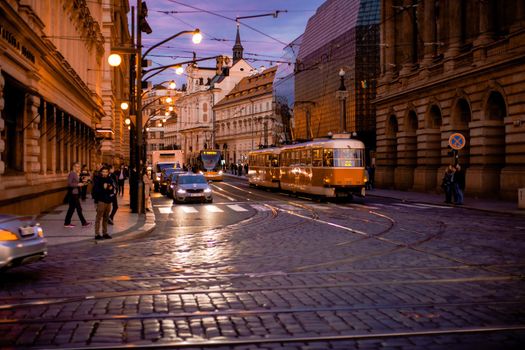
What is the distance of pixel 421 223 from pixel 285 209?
26.2 ft

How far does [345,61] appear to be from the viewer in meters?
70.7

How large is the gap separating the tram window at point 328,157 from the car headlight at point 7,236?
23.5m

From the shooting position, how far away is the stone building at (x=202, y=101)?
152m

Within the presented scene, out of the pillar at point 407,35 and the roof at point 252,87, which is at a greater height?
the roof at point 252,87

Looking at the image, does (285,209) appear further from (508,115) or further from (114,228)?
(508,115)

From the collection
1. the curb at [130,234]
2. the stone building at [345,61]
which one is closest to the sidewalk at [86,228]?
the curb at [130,234]

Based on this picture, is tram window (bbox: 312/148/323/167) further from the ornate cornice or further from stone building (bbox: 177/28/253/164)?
stone building (bbox: 177/28/253/164)

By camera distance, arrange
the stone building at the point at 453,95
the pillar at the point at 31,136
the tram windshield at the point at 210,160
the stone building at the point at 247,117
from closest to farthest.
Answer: the pillar at the point at 31,136, the stone building at the point at 453,95, the tram windshield at the point at 210,160, the stone building at the point at 247,117

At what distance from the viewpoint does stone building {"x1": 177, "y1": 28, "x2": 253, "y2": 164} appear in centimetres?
Answer: 15212

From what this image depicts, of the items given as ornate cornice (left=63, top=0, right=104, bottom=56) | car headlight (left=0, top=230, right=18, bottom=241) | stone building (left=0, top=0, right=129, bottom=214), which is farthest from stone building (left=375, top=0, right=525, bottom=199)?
car headlight (left=0, top=230, right=18, bottom=241)

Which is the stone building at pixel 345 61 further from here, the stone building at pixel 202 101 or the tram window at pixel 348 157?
the stone building at pixel 202 101

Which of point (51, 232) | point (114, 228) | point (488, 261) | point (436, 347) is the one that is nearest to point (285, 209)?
point (114, 228)

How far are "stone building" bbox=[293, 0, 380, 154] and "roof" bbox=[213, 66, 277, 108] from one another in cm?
3625

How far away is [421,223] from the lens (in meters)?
20.1
